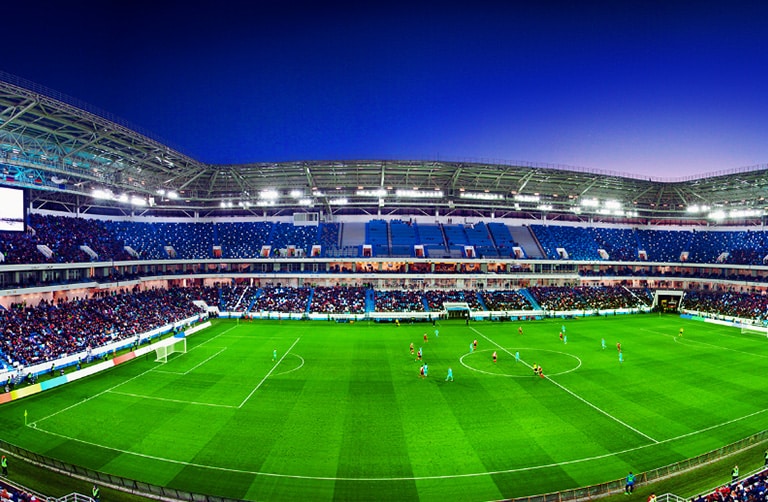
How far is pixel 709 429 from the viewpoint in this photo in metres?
20.5

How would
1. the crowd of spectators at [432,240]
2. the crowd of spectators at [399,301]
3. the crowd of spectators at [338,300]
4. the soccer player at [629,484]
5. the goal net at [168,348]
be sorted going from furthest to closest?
the crowd of spectators at [432,240] → the crowd of spectators at [399,301] → the crowd of spectators at [338,300] → the goal net at [168,348] → the soccer player at [629,484]

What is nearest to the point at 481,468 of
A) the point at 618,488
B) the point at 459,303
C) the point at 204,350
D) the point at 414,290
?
the point at 618,488

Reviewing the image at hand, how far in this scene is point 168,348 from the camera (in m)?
35.3

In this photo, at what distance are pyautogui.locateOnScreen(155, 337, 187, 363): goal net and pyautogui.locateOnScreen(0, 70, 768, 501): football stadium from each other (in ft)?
1.19

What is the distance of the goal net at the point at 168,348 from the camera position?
3256 centimetres

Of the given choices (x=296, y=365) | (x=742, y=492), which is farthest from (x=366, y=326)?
(x=742, y=492)

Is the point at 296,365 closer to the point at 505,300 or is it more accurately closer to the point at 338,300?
the point at 338,300

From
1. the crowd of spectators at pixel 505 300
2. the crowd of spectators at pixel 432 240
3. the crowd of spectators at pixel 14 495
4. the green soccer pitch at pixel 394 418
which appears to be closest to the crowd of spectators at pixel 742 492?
the green soccer pitch at pixel 394 418

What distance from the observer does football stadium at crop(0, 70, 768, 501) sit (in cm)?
1723

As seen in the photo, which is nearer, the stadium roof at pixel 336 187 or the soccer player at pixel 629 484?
the soccer player at pixel 629 484

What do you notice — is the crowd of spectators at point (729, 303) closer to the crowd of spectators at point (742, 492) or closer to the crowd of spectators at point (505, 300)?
the crowd of spectators at point (505, 300)

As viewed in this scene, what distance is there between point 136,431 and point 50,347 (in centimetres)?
1610

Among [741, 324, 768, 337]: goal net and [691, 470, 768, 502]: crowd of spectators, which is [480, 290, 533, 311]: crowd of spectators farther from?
[691, 470, 768, 502]: crowd of spectators

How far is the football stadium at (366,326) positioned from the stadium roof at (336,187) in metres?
0.39
